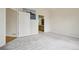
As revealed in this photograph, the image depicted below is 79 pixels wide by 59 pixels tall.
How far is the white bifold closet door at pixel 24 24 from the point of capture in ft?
24.5

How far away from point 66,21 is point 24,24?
125 inches

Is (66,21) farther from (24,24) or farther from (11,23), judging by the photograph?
(11,23)

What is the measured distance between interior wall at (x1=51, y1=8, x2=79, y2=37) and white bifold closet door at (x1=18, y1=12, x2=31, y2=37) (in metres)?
2.75

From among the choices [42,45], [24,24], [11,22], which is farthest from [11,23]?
[42,45]

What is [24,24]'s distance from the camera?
7.78 m

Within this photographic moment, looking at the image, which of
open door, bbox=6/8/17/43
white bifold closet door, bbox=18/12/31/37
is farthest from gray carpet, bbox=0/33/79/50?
open door, bbox=6/8/17/43

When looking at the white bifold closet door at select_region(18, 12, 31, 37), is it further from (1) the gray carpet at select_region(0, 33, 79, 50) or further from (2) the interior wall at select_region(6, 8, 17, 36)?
(1) the gray carpet at select_region(0, 33, 79, 50)

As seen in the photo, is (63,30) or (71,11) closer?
(71,11)

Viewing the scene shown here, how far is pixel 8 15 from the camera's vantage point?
7879mm

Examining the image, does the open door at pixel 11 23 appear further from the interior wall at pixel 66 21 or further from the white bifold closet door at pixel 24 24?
the interior wall at pixel 66 21
